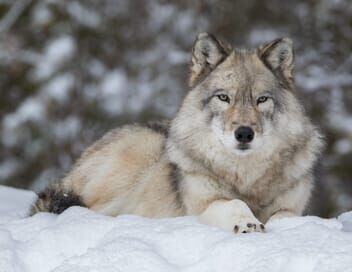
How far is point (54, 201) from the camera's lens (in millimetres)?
5750

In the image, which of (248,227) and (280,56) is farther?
(280,56)

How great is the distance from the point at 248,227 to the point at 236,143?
68 centimetres

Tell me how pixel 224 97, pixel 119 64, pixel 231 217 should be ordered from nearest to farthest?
1. pixel 231 217
2. pixel 224 97
3. pixel 119 64

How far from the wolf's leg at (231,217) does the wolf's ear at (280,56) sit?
1074 mm

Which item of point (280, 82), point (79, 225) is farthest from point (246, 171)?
point (79, 225)

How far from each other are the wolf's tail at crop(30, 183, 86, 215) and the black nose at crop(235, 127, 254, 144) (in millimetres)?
1374

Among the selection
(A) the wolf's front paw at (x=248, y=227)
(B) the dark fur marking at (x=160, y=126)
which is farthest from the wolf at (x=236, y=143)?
(B) the dark fur marking at (x=160, y=126)

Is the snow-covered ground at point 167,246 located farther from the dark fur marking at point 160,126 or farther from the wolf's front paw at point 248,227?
the dark fur marking at point 160,126

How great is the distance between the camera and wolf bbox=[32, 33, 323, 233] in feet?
17.3

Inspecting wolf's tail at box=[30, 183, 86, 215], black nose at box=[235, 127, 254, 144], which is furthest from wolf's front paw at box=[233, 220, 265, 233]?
wolf's tail at box=[30, 183, 86, 215]

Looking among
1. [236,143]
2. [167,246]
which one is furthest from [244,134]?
[167,246]

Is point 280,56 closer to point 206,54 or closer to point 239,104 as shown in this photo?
point 206,54

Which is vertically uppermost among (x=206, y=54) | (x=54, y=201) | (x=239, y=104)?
(x=206, y=54)

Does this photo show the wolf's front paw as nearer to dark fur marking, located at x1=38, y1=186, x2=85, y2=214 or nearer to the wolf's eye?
the wolf's eye
